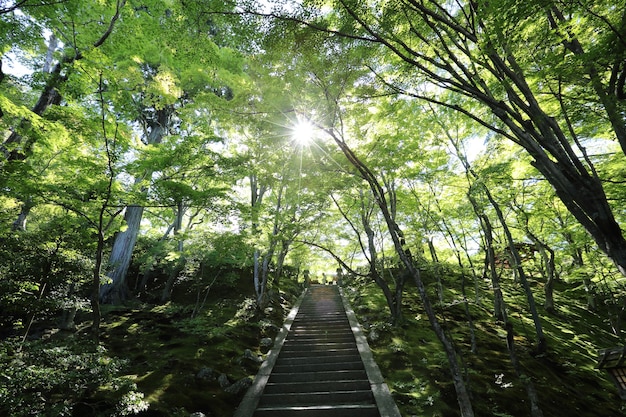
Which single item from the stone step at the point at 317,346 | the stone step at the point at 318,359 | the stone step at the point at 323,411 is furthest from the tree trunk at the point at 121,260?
the stone step at the point at 323,411

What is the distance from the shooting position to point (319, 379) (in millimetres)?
6480

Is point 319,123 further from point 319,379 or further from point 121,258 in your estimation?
point 121,258

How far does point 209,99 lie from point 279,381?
7.80 meters

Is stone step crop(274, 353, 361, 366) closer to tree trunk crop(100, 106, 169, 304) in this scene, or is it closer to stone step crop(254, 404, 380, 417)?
stone step crop(254, 404, 380, 417)

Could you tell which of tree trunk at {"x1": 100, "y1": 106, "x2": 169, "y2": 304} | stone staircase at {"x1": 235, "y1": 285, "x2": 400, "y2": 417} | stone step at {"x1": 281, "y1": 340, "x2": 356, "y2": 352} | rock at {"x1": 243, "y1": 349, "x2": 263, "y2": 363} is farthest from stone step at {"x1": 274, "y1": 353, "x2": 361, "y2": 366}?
tree trunk at {"x1": 100, "y1": 106, "x2": 169, "y2": 304}

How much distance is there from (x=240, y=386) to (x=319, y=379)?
1861 millimetres

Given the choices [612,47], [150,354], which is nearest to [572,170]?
[612,47]

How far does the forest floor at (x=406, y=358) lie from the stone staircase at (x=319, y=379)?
435 mm

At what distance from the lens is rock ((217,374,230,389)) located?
6070 mm

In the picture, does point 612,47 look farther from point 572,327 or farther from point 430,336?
point 572,327

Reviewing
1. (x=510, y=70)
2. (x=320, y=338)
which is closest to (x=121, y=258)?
(x=320, y=338)

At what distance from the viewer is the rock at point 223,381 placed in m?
6.07

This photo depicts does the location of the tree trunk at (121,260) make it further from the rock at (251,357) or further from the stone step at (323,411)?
the stone step at (323,411)

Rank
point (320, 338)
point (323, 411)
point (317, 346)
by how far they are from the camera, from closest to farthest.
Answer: point (323, 411), point (317, 346), point (320, 338)
